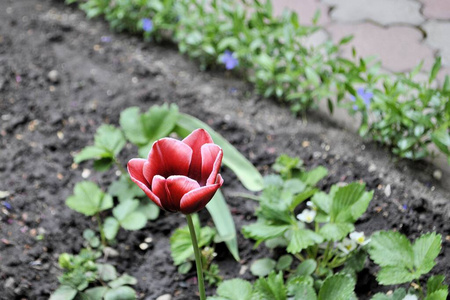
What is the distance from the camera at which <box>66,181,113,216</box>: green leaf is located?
154 centimetres

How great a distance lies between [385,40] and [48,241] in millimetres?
1588

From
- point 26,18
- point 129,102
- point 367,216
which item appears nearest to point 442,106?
point 367,216

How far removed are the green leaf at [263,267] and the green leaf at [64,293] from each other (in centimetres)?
46

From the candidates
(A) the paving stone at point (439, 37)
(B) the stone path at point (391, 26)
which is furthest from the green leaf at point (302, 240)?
(A) the paving stone at point (439, 37)

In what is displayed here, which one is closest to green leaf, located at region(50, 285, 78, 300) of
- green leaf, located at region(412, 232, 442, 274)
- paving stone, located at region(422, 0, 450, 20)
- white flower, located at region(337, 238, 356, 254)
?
white flower, located at region(337, 238, 356, 254)

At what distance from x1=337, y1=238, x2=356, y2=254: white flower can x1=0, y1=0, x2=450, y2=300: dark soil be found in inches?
3.3

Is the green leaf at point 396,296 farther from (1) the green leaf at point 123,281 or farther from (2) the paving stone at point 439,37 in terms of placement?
(2) the paving stone at point 439,37

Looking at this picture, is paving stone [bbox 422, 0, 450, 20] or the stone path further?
paving stone [bbox 422, 0, 450, 20]

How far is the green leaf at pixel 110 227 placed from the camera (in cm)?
151

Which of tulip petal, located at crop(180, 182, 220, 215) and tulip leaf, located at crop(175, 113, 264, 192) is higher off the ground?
tulip petal, located at crop(180, 182, 220, 215)

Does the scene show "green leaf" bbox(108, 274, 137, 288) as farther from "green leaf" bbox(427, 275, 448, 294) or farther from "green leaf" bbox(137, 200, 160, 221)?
"green leaf" bbox(427, 275, 448, 294)

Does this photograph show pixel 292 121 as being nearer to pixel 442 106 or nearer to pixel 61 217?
pixel 442 106

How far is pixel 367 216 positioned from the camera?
153 centimetres

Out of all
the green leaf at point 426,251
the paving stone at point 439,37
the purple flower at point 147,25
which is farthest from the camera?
the purple flower at point 147,25
